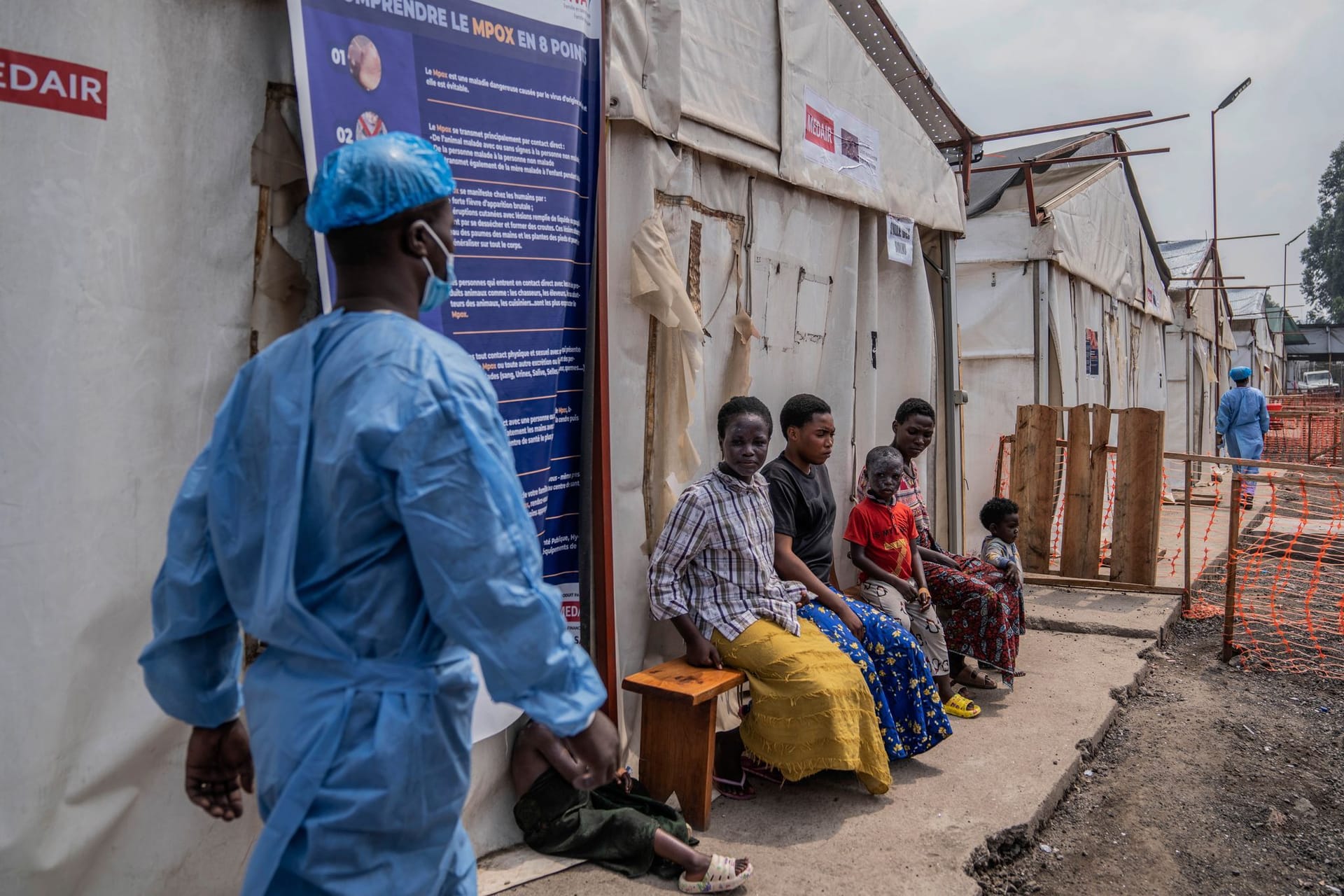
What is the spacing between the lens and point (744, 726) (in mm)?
3521

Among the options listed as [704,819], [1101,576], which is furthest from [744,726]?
[1101,576]

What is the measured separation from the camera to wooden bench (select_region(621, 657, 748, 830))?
3287 mm

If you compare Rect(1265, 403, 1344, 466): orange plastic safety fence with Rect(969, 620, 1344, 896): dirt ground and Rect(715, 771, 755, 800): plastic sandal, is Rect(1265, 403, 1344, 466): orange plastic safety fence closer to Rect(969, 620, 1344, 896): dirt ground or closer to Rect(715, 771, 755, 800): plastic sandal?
Rect(969, 620, 1344, 896): dirt ground

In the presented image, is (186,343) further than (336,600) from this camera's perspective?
Yes

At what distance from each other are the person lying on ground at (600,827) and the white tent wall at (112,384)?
0.86 m

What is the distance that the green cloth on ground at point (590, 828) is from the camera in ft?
9.62

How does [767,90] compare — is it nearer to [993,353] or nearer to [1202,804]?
[1202,804]

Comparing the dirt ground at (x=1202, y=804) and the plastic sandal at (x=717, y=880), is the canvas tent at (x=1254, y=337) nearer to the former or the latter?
the dirt ground at (x=1202, y=804)

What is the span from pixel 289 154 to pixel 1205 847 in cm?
378

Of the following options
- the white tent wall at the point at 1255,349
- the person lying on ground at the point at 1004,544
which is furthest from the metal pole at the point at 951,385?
the white tent wall at the point at 1255,349

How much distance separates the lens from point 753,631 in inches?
137

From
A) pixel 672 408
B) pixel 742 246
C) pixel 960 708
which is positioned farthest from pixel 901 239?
pixel 960 708

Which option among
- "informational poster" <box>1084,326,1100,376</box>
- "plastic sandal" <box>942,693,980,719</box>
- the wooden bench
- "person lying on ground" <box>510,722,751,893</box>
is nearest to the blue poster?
the wooden bench

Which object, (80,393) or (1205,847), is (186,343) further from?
(1205,847)
